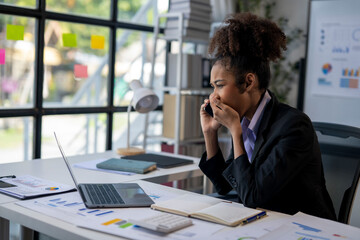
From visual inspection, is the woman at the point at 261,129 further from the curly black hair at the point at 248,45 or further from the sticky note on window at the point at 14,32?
the sticky note on window at the point at 14,32

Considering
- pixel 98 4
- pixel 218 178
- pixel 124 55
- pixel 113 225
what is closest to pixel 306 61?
pixel 218 178

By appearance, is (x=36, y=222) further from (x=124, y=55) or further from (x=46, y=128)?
(x=124, y=55)

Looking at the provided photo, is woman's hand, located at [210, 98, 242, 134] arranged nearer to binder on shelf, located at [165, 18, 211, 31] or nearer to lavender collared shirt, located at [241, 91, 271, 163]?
lavender collared shirt, located at [241, 91, 271, 163]

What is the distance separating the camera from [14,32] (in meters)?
2.65

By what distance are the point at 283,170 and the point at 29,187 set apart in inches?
36.5

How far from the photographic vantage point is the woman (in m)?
1.51

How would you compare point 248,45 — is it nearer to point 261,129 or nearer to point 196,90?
point 261,129

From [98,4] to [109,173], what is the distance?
645 centimetres

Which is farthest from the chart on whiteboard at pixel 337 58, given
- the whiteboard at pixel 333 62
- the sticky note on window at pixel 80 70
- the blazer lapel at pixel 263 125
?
the blazer lapel at pixel 263 125

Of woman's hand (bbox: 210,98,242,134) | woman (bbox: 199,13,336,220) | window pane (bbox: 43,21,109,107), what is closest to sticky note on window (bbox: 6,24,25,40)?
window pane (bbox: 43,21,109,107)

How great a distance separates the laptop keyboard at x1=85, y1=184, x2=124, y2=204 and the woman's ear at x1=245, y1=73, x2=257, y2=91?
619 mm

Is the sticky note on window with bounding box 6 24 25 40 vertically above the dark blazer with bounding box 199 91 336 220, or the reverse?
the sticky note on window with bounding box 6 24 25 40

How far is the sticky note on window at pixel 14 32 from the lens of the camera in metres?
2.63

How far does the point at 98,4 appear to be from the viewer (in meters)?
7.97
